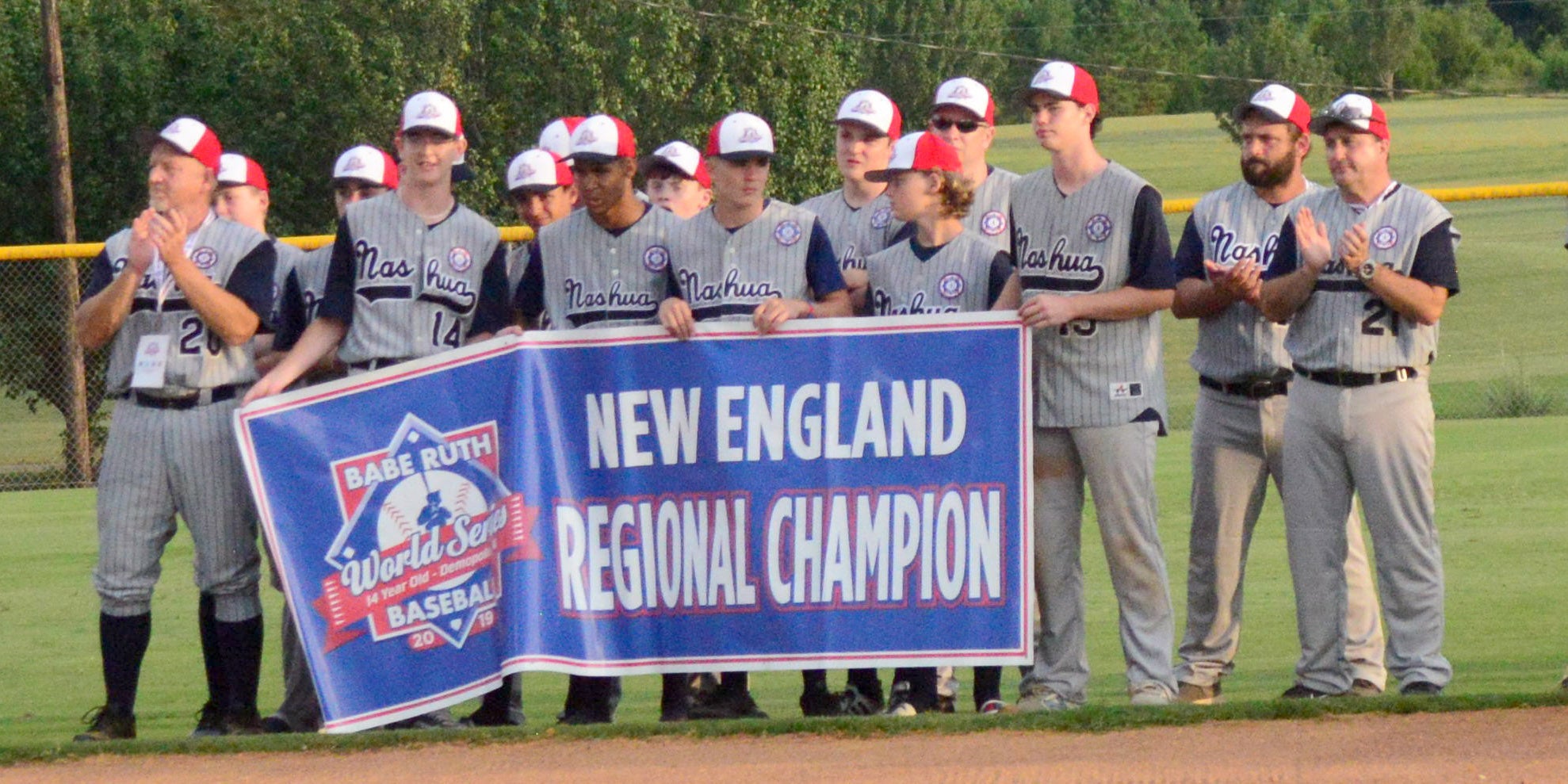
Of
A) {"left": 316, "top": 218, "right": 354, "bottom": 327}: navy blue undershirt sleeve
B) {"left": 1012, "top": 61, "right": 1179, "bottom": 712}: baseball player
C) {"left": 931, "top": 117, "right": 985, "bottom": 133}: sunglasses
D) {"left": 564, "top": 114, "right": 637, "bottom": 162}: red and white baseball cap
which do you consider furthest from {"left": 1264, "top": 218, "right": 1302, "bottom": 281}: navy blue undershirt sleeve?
{"left": 316, "top": 218, "right": 354, "bottom": 327}: navy blue undershirt sleeve

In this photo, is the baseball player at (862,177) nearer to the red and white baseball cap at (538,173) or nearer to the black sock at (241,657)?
the red and white baseball cap at (538,173)

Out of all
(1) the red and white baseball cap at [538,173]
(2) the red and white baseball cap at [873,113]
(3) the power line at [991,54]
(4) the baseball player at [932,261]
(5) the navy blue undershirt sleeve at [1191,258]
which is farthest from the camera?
(3) the power line at [991,54]

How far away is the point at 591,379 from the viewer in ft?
20.2

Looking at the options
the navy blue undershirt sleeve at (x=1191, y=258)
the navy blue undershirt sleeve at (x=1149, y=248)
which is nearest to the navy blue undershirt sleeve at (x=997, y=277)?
the navy blue undershirt sleeve at (x=1149, y=248)

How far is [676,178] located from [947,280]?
1308mm

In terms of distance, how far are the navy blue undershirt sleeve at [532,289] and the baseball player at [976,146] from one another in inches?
59.6

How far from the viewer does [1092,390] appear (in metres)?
6.15

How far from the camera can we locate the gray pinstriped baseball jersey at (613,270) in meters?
6.45

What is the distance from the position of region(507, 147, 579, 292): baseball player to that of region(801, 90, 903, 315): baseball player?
0.99 m

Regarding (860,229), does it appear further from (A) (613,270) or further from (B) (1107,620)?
(B) (1107,620)

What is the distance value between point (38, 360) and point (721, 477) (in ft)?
44.2

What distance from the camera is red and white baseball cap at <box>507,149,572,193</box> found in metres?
7.45

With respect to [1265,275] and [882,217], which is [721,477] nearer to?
[882,217]

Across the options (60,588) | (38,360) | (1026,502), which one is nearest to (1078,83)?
(1026,502)
